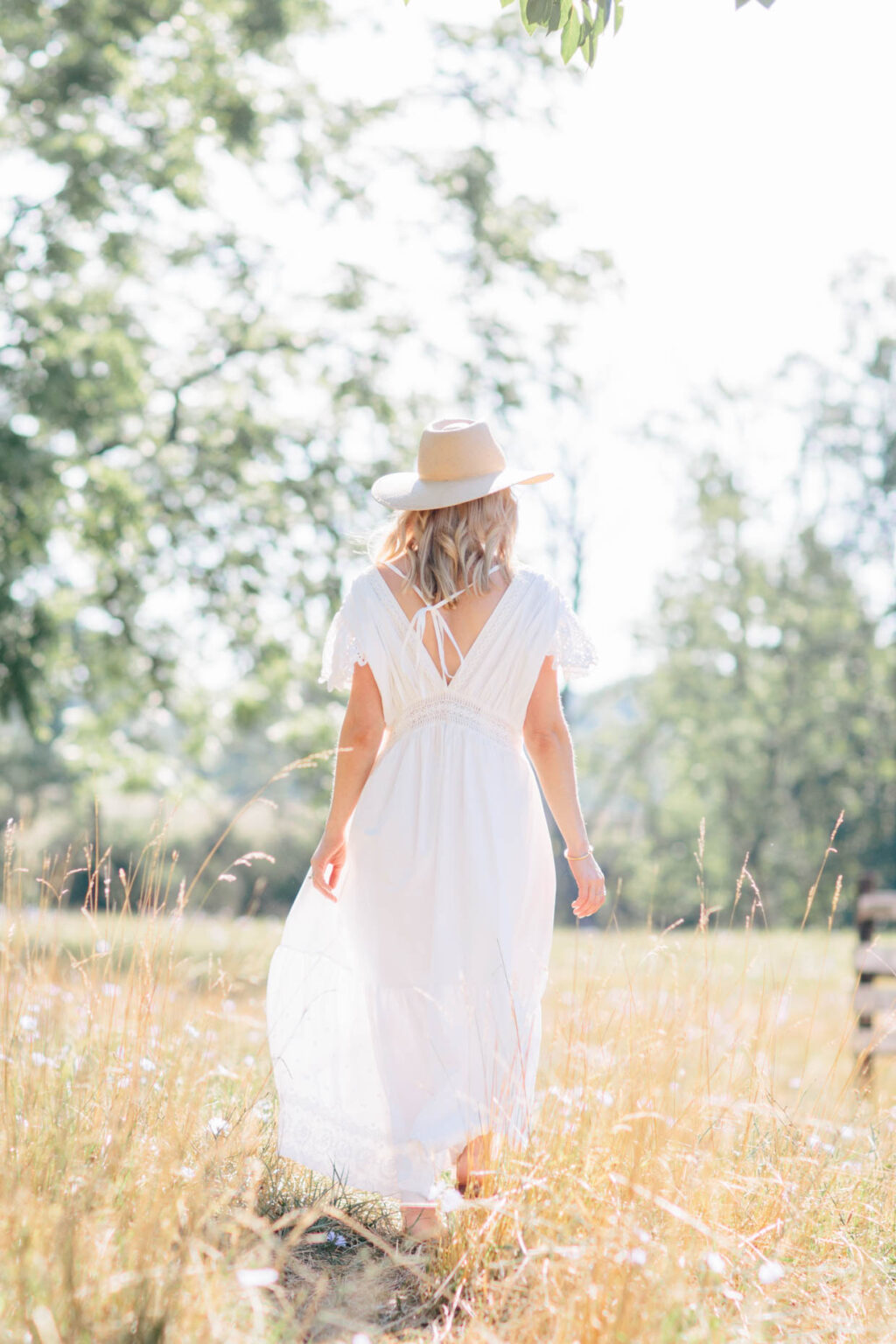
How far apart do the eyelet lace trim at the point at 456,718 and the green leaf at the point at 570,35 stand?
2063mm

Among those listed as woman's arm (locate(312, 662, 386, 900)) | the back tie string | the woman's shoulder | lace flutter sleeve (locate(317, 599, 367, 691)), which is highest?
the woman's shoulder

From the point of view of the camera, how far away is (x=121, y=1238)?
7.78 ft

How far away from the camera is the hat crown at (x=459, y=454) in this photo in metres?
3.49

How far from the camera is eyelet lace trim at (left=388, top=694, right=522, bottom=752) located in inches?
136

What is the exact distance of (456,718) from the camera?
344cm

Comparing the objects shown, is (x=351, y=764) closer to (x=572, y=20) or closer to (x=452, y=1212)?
(x=452, y=1212)

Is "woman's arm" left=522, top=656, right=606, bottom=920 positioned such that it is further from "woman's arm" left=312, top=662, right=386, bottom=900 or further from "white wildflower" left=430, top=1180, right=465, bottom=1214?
"white wildflower" left=430, top=1180, right=465, bottom=1214

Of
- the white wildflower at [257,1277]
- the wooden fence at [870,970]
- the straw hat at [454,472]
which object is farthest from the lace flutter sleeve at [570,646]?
the wooden fence at [870,970]

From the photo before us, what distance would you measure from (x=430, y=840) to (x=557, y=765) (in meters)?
0.45

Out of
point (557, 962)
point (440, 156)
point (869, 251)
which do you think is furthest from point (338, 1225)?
point (869, 251)

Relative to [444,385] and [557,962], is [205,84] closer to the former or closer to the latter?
[444,385]

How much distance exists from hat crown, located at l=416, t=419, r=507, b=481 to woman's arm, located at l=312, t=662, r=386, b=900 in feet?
2.03

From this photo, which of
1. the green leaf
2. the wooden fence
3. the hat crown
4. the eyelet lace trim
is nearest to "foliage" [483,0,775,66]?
the green leaf

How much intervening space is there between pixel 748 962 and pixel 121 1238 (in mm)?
2052
